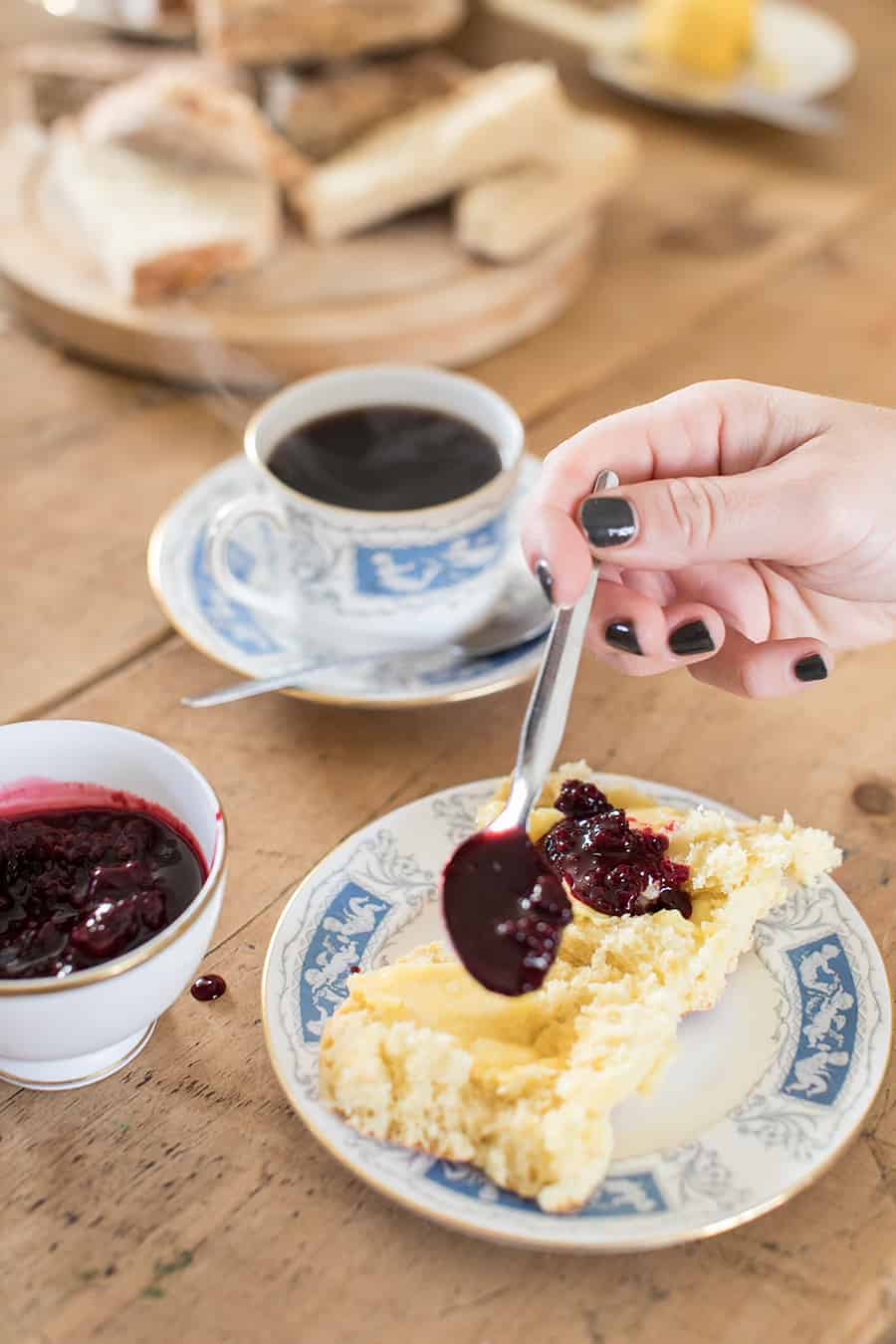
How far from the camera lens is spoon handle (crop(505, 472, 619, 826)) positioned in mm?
978

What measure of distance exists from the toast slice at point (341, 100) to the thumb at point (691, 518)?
1273 millimetres

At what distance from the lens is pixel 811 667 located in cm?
117

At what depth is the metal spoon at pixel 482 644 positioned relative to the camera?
1.21 meters

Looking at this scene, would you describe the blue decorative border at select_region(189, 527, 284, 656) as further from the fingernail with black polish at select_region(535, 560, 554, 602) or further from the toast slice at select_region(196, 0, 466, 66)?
the toast slice at select_region(196, 0, 466, 66)

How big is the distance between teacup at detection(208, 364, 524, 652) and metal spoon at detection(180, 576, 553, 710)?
0.01 m

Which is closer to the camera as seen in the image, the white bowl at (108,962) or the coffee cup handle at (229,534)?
the white bowl at (108,962)

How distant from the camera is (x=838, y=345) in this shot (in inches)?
72.3

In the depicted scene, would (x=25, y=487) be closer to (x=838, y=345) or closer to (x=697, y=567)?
(x=697, y=567)

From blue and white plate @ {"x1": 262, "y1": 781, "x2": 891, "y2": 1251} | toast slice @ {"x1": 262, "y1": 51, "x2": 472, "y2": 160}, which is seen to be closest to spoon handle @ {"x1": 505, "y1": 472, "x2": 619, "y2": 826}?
blue and white plate @ {"x1": 262, "y1": 781, "x2": 891, "y2": 1251}

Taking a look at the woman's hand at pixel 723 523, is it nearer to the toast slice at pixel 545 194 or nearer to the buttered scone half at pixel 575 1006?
the buttered scone half at pixel 575 1006

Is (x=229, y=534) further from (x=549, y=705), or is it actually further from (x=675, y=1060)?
(x=675, y=1060)

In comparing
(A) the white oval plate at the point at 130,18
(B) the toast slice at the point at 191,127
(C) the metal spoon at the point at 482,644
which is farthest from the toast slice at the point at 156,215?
(C) the metal spoon at the point at 482,644

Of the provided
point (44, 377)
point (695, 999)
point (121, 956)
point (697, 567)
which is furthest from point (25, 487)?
point (695, 999)

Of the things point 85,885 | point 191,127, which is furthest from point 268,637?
point 191,127
